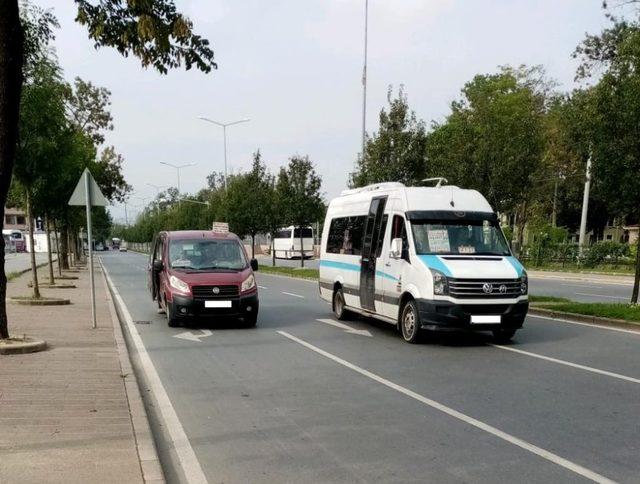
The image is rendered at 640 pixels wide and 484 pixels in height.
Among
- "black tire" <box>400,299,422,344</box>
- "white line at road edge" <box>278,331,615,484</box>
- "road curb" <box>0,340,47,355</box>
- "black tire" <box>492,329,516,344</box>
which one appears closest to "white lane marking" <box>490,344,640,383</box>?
"black tire" <box>492,329,516,344</box>

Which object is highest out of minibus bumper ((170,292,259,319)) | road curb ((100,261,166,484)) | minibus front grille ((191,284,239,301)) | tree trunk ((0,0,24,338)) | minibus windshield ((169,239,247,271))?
tree trunk ((0,0,24,338))

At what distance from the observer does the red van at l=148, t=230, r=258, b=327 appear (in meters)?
12.3

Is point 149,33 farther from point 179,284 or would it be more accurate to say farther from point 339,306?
point 339,306

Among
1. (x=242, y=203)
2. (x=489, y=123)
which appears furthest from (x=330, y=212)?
(x=242, y=203)

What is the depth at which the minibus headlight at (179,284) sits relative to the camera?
12.3 metres

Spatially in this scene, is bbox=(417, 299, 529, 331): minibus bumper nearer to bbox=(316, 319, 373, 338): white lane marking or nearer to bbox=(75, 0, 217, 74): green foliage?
bbox=(316, 319, 373, 338): white lane marking

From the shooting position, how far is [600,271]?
34.4 meters

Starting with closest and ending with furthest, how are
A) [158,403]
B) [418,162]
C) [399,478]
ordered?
[399,478], [158,403], [418,162]

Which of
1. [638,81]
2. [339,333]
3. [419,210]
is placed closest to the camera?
[419,210]

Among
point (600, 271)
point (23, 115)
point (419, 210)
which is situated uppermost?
point (23, 115)

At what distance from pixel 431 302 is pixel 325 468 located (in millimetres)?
5552

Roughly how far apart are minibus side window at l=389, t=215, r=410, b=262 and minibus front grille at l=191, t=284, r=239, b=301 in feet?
10.9

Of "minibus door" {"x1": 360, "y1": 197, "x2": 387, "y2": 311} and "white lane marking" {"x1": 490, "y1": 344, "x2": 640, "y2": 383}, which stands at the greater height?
"minibus door" {"x1": 360, "y1": 197, "x2": 387, "y2": 311}

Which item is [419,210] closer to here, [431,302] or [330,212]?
[431,302]
